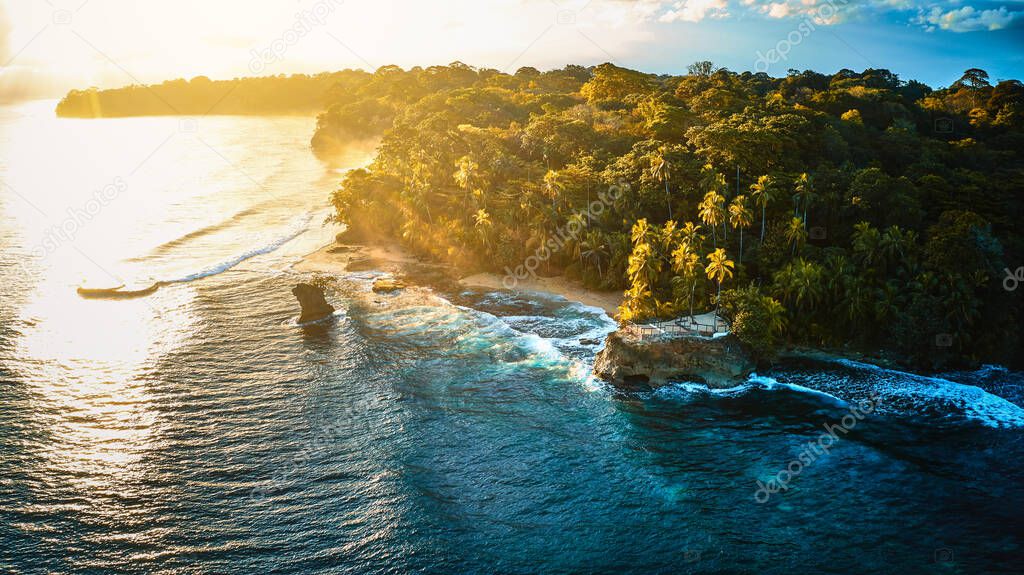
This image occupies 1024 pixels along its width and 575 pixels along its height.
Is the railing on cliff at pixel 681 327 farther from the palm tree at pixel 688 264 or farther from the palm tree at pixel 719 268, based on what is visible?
the palm tree at pixel 719 268

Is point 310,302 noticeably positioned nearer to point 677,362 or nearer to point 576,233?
point 576,233

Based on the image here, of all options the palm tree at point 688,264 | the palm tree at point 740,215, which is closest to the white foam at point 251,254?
the palm tree at point 688,264

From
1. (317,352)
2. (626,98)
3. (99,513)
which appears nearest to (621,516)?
(99,513)

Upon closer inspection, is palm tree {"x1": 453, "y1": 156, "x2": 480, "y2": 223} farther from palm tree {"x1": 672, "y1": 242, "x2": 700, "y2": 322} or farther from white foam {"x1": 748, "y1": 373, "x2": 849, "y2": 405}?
white foam {"x1": 748, "y1": 373, "x2": 849, "y2": 405}

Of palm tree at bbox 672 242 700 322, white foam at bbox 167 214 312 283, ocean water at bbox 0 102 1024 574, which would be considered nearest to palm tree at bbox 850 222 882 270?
ocean water at bbox 0 102 1024 574

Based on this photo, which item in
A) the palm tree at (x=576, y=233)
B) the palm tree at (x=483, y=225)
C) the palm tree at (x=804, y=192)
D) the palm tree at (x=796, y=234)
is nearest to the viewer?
the palm tree at (x=796, y=234)
